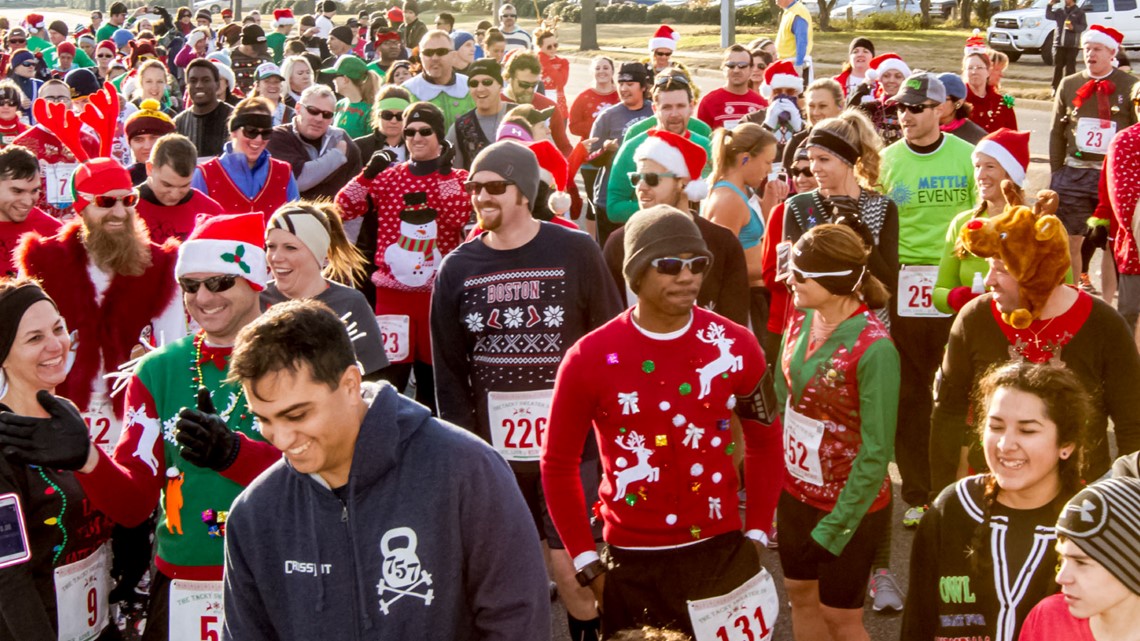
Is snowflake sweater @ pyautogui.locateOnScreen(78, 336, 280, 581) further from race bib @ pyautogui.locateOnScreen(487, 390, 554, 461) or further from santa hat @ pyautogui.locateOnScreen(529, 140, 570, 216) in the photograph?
santa hat @ pyautogui.locateOnScreen(529, 140, 570, 216)

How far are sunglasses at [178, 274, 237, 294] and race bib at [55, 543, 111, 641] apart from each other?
2.83 feet

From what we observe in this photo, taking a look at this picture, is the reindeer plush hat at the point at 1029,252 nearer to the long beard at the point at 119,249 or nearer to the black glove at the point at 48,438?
the black glove at the point at 48,438

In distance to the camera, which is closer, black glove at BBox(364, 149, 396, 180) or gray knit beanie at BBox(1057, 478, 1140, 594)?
gray knit beanie at BBox(1057, 478, 1140, 594)

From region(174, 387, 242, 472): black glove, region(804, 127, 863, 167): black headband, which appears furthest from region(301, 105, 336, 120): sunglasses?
region(174, 387, 242, 472): black glove

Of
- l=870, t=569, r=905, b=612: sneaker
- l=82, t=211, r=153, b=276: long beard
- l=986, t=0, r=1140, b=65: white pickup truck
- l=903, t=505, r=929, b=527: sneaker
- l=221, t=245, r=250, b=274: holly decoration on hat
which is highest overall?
l=221, t=245, r=250, b=274: holly decoration on hat

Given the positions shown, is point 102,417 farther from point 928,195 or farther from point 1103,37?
point 1103,37

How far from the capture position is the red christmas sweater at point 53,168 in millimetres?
8836

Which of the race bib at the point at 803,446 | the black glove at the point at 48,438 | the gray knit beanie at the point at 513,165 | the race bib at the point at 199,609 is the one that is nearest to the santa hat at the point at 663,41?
the gray knit beanie at the point at 513,165

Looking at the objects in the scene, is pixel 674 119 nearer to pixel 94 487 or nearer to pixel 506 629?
pixel 94 487

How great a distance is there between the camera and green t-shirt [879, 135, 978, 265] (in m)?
7.14

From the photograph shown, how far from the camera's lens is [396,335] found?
23.1 feet

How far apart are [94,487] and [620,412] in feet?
5.05

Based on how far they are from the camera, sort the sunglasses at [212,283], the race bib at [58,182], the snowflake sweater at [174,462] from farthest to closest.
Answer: the race bib at [58,182] → the sunglasses at [212,283] → the snowflake sweater at [174,462]

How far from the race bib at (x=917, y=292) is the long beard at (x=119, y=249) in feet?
11.7
